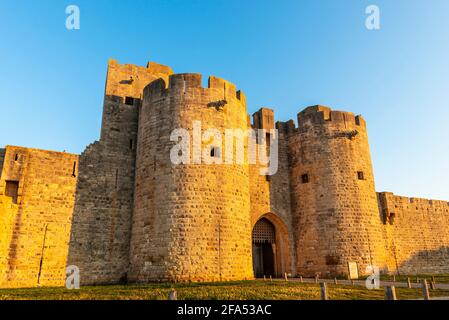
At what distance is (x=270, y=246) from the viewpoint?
1923 cm

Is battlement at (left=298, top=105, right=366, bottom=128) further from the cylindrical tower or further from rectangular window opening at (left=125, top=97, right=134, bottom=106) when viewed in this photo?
rectangular window opening at (left=125, top=97, right=134, bottom=106)

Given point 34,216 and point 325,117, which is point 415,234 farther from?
point 34,216

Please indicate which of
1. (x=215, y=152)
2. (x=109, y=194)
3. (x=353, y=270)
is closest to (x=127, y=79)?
(x=109, y=194)

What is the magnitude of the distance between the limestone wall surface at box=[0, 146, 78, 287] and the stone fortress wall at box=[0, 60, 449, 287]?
41mm

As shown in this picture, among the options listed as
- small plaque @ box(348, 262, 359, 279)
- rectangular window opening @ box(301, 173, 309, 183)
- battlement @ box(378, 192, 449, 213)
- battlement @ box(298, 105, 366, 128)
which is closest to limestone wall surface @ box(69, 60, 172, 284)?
rectangular window opening @ box(301, 173, 309, 183)

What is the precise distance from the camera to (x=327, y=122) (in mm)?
19453

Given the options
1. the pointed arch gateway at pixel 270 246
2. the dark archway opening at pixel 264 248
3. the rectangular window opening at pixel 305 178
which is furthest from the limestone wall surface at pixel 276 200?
the rectangular window opening at pixel 305 178

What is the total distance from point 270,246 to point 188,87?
991cm

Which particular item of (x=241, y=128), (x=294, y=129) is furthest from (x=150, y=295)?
(x=294, y=129)

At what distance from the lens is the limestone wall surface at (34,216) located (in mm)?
13547

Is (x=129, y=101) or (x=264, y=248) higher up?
(x=129, y=101)
